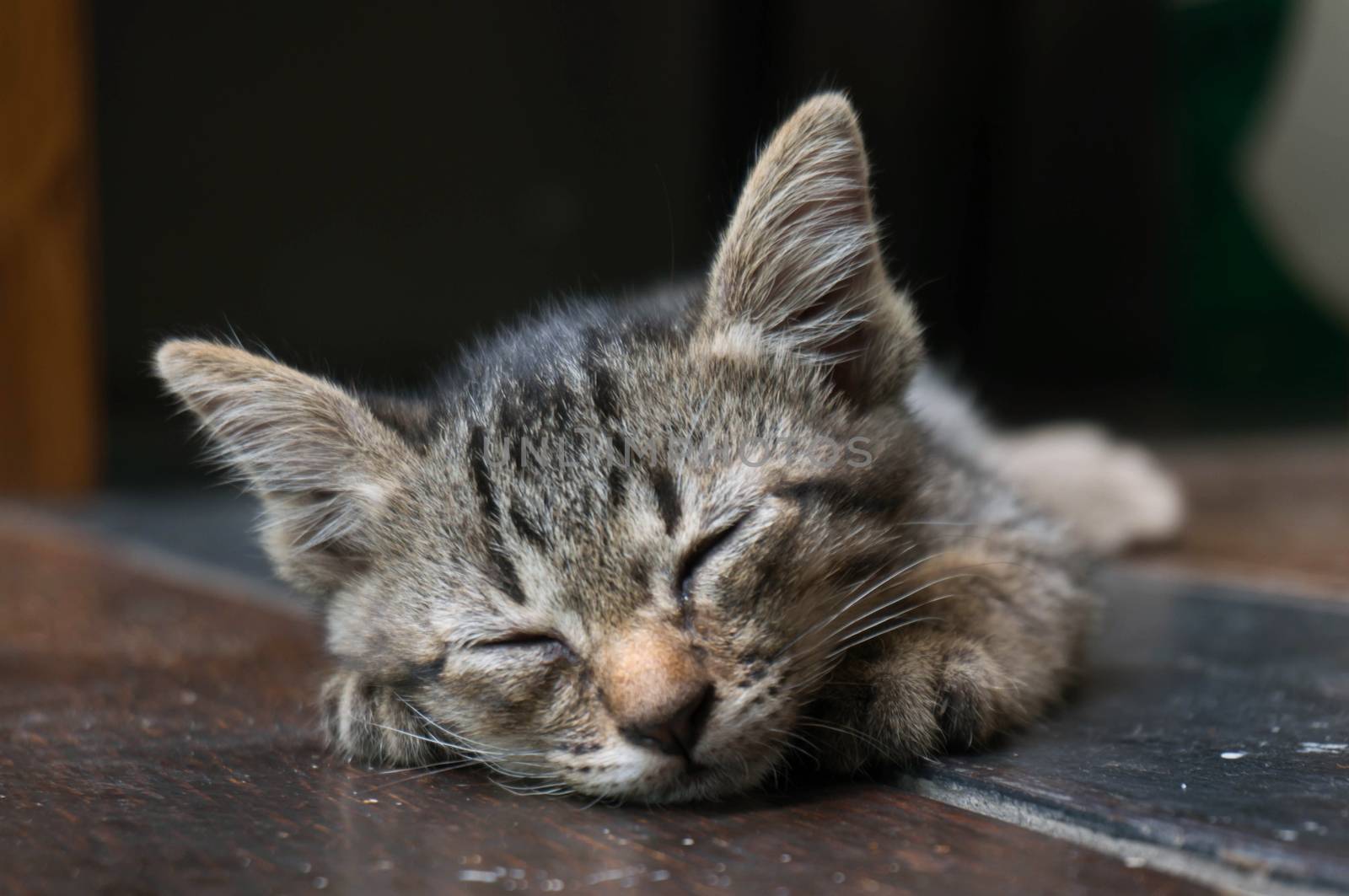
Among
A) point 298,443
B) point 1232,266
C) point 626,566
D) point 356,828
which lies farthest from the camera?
point 1232,266

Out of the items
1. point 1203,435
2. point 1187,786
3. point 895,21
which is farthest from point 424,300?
point 1187,786

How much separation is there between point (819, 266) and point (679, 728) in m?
0.73

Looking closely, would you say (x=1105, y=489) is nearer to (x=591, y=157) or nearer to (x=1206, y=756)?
(x=1206, y=756)

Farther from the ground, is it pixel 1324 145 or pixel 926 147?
pixel 926 147

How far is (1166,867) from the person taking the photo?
1.11 metres

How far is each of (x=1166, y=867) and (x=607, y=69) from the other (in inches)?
223

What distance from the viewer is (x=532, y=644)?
150cm

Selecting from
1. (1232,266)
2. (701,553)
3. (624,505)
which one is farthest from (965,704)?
(1232,266)

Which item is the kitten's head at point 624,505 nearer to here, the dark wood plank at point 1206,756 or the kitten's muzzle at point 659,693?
the kitten's muzzle at point 659,693

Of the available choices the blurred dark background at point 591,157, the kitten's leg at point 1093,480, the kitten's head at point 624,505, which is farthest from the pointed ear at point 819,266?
the blurred dark background at point 591,157

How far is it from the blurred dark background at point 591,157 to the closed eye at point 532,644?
13.6ft

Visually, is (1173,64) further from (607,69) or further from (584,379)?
(584,379)

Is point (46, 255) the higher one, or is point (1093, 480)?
point (46, 255)

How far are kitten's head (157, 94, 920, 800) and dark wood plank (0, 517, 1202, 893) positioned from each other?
3.8 inches
